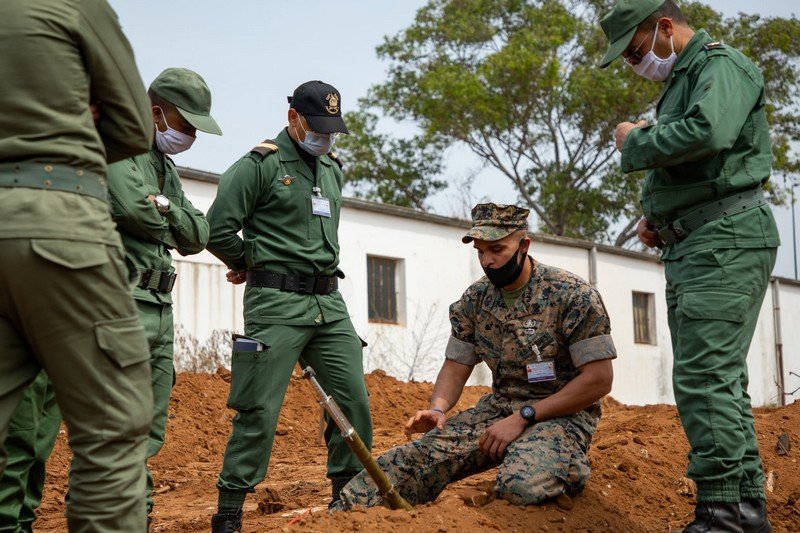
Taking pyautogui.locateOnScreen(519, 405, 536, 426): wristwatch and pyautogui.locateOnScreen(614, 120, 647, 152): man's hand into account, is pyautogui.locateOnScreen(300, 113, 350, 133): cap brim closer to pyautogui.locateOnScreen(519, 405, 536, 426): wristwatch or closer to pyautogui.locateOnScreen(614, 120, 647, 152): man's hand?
pyautogui.locateOnScreen(614, 120, 647, 152): man's hand

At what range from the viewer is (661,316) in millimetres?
24703

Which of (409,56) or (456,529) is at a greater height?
(409,56)

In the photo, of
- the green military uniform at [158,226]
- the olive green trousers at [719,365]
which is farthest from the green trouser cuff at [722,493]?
the green military uniform at [158,226]

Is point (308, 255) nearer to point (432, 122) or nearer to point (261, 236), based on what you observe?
point (261, 236)

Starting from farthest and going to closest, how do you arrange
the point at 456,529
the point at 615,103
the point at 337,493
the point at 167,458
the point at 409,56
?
the point at 409,56 → the point at 615,103 → the point at 167,458 → the point at 337,493 → the point at 456,529

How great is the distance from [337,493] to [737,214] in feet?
8.55

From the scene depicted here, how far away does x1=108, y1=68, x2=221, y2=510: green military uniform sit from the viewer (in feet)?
16.2

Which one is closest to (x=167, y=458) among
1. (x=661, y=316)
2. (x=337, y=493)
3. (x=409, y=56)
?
(x=337, y=493)

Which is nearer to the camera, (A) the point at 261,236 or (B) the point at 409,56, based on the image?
(A) the point at 261,236

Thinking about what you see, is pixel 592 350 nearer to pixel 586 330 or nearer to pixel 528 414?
pixel 586 330

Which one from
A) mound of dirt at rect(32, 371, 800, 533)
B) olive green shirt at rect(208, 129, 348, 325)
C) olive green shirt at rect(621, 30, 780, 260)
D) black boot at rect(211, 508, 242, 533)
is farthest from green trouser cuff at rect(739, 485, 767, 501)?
black boot at rect(211, 508, 242, 533)

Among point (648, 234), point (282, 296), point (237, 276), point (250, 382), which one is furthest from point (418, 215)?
point (648, 234)

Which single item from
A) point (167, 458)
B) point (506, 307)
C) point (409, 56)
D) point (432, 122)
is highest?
point (409, 56)

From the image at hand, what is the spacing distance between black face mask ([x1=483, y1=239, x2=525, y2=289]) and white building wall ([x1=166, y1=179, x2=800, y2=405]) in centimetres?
1038
